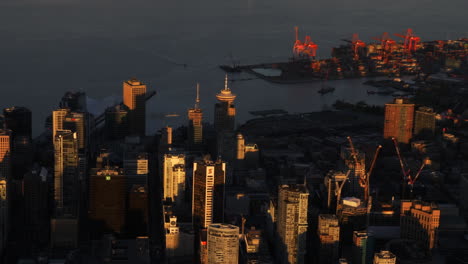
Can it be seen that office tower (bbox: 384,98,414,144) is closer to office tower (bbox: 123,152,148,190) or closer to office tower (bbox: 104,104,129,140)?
office tower (bbox: 104,104,129,140)

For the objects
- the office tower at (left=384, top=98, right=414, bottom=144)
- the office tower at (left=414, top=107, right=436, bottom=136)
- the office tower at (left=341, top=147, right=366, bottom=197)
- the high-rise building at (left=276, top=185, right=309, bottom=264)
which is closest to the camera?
the high-rise building at (left=276, top=185, right=309, bottom=264)

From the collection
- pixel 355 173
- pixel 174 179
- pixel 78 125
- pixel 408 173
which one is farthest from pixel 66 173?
pixel 408 173

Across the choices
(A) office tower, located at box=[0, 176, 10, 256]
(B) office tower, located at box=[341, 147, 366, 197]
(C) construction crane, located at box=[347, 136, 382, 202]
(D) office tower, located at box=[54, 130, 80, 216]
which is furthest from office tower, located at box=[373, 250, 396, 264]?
(A) office tower, located at box=[0, 176, 10, 256]

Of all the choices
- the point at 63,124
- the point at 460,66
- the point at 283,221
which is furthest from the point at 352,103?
the point at 283,221

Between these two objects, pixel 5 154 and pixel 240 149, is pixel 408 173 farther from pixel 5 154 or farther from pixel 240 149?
pixel 5 154

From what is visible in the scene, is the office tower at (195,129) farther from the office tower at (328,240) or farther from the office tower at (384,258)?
the office tower at (384,258)

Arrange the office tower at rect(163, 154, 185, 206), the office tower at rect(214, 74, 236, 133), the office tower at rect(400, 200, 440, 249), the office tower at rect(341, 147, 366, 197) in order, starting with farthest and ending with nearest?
the office tower at rect(214, 74, 236, 133), the office tower at rect(341, 147, 366, 197), the office tower at rect(163, 154, 185, 206), the office tower at rect(400, 200, 440, 249)
